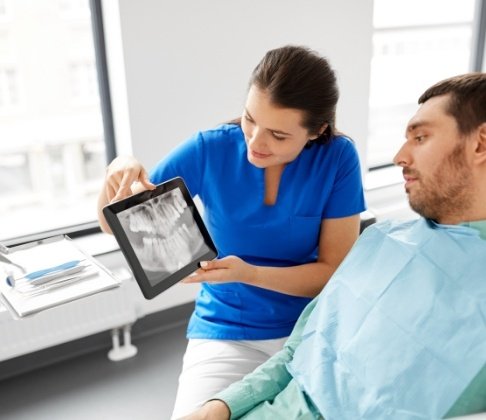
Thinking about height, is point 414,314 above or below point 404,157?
below

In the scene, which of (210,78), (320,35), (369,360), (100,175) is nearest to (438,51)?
(320,35)

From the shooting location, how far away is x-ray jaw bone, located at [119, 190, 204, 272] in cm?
103

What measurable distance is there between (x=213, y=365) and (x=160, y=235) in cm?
37

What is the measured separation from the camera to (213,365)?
125 centimetres

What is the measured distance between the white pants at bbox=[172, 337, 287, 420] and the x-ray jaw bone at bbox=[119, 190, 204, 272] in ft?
0.97

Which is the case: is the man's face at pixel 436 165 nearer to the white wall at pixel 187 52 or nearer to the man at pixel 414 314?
the man at pixel 414 314

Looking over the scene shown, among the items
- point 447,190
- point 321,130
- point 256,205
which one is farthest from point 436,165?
point 256,205

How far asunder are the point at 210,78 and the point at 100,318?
0.99 m

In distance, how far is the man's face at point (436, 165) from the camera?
1.06 m

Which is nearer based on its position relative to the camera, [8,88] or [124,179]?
[124,179]

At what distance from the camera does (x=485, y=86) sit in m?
1.04

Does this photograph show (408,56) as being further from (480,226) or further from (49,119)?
(480,226)

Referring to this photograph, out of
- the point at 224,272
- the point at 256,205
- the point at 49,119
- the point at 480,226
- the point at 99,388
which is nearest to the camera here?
the point at 480,226

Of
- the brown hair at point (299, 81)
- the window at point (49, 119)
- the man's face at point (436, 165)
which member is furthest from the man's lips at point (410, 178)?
the window at point (49, 119)
